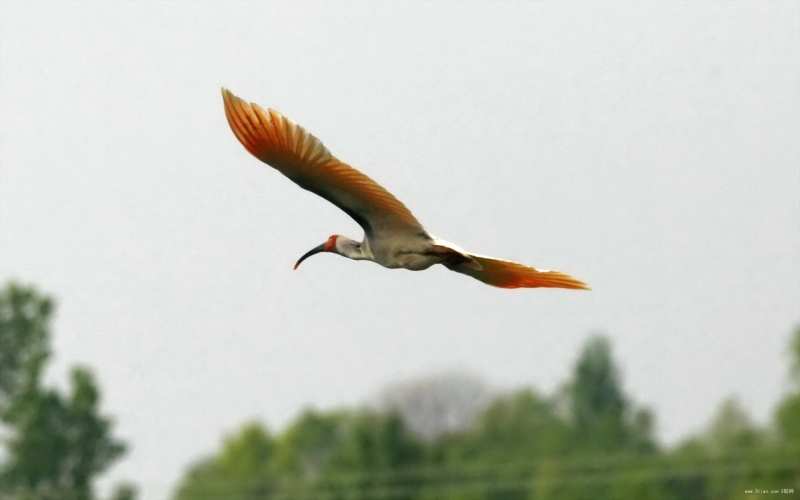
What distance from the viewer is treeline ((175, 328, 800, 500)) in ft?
214

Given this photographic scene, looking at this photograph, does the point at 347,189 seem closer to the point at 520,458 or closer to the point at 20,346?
the point at 520,458

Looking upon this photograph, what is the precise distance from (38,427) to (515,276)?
80.3 meters

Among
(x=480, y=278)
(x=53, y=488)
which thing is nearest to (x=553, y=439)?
(x=53, y=488)

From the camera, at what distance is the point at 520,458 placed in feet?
224

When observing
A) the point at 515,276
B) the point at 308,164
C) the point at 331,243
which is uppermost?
the point at 308,164

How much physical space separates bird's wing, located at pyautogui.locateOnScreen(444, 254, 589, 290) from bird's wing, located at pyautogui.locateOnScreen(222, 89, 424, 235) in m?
0.97

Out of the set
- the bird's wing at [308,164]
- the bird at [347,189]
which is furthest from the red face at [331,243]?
the bird's wing at [308,164]

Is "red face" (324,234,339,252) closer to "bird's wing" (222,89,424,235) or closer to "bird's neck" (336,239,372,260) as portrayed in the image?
"bird's neck" (336,239,372,260)

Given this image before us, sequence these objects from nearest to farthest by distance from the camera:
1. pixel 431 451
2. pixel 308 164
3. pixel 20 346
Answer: pixel 308 164
pixel 431 451
pixel 20 346

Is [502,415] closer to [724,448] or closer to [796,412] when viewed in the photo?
[724,448]

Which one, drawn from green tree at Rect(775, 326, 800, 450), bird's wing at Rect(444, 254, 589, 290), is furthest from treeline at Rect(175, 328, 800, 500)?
bird's wing at Rect(444, 254, 589, 290)

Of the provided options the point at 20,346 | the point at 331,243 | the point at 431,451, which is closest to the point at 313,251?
the point at 331,243

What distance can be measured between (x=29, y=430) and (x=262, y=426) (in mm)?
12450

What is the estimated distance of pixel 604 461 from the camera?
231ft
